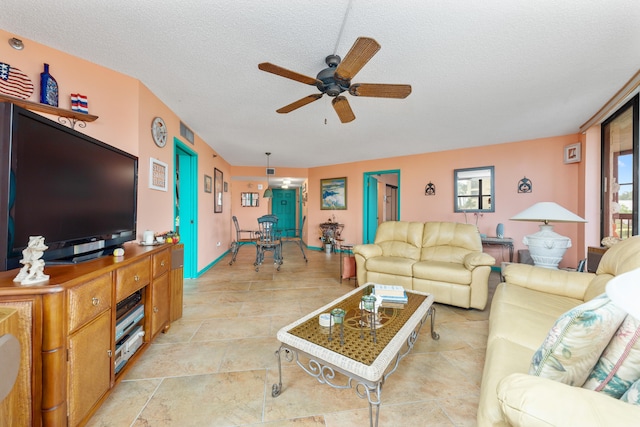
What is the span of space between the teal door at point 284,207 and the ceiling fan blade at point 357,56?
828 centimetres

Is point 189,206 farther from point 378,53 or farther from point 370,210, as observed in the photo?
point 370,210

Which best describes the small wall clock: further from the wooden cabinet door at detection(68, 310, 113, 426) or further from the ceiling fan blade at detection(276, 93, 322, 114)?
the wooden cabinet door at detection(68, 310, 113, 426)

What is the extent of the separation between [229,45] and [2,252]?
1.74 m

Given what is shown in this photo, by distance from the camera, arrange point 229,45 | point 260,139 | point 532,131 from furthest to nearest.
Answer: point 260,139
point 532,131
point 229,45

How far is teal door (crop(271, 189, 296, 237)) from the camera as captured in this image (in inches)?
383

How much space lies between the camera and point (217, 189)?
5.07m

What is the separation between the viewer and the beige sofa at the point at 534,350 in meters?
0.59

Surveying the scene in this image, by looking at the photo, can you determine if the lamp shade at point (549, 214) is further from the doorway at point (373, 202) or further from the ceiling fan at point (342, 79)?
the doorway at point (373, 202)

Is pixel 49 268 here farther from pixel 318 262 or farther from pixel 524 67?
pixel 318 262

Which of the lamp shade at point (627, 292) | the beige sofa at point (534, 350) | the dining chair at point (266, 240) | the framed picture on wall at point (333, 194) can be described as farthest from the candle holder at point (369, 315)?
the framed picture on wall at point (333, 194)

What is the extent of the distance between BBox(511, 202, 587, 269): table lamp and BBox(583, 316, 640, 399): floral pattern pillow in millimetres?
1769

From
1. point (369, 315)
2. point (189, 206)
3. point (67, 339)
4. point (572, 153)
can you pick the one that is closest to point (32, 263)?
point (67, 339)

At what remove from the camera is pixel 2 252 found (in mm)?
981

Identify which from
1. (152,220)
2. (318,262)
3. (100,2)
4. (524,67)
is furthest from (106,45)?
(318,262)
